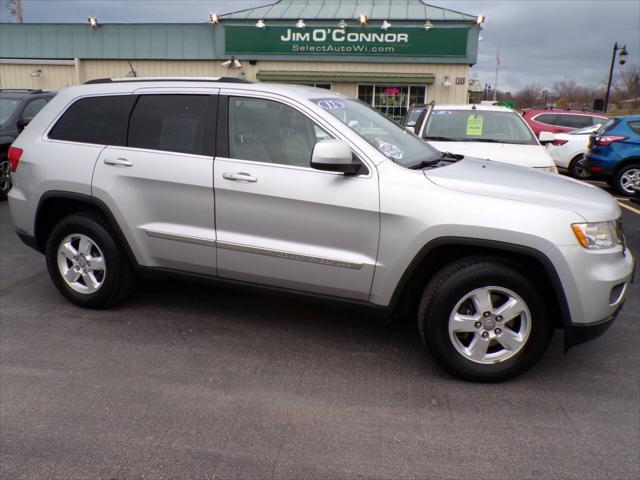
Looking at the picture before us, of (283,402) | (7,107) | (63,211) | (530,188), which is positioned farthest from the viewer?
(7,107)

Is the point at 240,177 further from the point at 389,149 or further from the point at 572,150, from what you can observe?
the point at 572,150

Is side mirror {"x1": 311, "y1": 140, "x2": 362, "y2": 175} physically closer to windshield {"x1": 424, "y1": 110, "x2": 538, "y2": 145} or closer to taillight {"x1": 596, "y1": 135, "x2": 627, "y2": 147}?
windshield {"x1": 424, "y1": 110, "x2": 538, "y2": 145}

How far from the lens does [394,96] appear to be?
76.2ft

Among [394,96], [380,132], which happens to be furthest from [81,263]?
[394,96]

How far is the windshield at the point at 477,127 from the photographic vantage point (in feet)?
25.0

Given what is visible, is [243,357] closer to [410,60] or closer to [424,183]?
[424,183]

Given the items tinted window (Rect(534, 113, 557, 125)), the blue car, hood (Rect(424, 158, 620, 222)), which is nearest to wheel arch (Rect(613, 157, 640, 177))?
the blue car

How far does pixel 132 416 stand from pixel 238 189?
1581 mm

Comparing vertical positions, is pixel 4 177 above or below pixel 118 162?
below

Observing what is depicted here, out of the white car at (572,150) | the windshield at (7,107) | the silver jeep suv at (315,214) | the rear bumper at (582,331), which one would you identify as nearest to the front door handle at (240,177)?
the silver jeep suv at (315,214)

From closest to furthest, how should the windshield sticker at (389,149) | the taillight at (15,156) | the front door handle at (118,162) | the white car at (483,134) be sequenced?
the windshield sticker at (389,149)
the front door handle at (118,162)
the taillight at (15,156)
the white car at (483,134)

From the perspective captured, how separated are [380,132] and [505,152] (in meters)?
3.44

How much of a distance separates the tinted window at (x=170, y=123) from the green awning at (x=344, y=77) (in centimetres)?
1945

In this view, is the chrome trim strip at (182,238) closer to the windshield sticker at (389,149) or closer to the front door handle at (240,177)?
the front door handle at (240,177)
